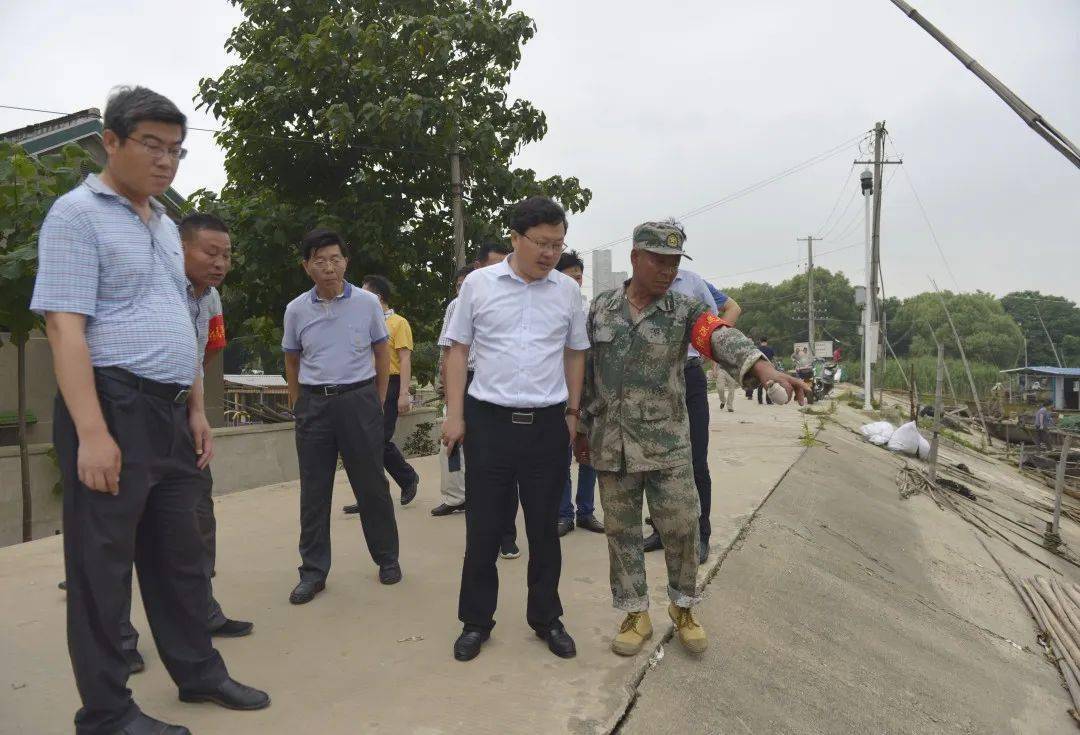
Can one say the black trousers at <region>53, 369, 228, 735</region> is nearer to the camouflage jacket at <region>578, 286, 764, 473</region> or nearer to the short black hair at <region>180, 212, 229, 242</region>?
the short black hair at <region>180, 212, 229, 242</region>

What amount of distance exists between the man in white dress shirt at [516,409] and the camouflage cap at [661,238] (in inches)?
12.5

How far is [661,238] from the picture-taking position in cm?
277

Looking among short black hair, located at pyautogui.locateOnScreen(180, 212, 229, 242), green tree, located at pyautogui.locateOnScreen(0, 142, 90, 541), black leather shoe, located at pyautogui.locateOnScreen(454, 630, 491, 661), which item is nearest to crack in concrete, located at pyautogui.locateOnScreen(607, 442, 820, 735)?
black leather shoe, located at pyautogui.locateOnScreen(454, 630, 491, 661)

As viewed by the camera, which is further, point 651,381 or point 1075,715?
point 1075,715

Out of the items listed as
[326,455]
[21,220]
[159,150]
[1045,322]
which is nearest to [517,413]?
[326,455]

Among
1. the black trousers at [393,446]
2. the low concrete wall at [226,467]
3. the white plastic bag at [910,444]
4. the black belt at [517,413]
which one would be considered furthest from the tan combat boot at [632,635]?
the white plastic bag at [910,444]

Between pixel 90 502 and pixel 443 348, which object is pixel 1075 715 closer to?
pixel 443 348

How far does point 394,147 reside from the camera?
8758mm

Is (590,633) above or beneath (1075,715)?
above

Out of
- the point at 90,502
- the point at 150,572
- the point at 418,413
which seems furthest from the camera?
the point at 418,413

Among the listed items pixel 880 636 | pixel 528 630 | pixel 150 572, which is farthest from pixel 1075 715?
pixel 150 572

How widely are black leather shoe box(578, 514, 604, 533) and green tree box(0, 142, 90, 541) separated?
12.7ft

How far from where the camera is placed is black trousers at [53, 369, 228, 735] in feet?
6.50

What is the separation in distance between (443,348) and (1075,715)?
4.03 metres
